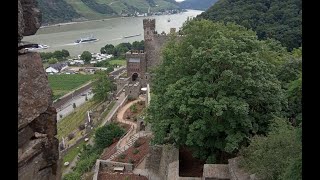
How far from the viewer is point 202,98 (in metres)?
14.9

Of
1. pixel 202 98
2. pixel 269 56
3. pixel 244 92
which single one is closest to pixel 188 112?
pixel 202 98

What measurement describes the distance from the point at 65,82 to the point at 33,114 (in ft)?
203

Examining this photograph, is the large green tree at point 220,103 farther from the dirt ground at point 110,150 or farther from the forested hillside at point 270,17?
the forested hillside at point 270,17

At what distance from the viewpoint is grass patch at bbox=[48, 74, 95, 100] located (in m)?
60.3

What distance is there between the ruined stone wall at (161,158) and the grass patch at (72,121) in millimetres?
19910

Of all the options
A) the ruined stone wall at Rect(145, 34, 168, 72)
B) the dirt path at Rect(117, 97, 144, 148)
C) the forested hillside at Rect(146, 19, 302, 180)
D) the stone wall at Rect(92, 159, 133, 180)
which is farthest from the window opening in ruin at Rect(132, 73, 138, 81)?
the forested hillside at Rect(146, 19, 302, 180)

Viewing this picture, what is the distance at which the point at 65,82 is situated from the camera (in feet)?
215

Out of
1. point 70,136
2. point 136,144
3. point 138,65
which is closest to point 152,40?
point 138,65

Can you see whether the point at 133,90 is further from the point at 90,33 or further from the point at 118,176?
the point at 90,33

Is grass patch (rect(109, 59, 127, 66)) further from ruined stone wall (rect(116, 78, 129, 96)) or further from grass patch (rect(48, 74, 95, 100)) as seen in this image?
ruined stone wall (rect(116, 78, 129, 96))

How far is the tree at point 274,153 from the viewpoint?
36.7ft

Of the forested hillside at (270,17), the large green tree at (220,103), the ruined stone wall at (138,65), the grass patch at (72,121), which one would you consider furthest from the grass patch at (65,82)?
the large green tree at (220,103)

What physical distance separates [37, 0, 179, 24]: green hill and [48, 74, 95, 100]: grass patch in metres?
56.1

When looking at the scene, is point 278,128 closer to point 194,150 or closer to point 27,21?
point 194,150
